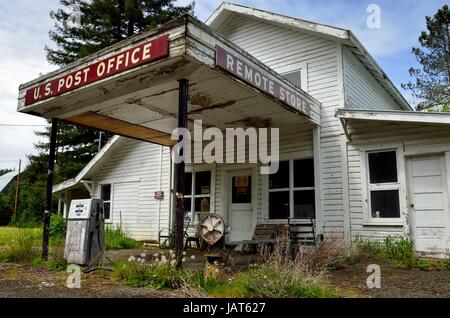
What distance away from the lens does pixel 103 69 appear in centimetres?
631

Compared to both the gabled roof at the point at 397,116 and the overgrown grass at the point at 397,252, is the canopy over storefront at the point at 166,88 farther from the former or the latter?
the overgrown grass at the point at 397,252

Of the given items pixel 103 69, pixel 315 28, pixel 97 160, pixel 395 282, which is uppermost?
pixel 315 28

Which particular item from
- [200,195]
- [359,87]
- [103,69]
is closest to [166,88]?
[103,69]

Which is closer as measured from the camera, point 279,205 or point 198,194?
point 279,205

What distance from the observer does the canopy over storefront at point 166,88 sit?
5.59 m

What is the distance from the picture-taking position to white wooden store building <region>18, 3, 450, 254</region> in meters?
6.51

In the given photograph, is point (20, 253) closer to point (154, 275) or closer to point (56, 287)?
point (56, 287)

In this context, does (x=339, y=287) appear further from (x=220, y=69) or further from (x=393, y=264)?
(x=220, y=69)

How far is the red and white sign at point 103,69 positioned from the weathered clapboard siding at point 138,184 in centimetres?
609

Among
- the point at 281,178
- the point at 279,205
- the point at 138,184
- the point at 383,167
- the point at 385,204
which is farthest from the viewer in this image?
the point at 138,184

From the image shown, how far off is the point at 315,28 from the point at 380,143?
11.5 feet

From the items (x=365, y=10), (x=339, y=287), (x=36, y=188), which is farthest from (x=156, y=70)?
(x=36, y=188)

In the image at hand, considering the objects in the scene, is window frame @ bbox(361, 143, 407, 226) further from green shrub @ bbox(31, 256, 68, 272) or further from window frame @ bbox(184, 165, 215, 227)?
green shrub @ bbox(31, 256, 68, 272)

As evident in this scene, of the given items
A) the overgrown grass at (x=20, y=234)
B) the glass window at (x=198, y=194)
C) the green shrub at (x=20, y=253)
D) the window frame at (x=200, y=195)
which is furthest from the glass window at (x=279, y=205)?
the overgrown grass at (x=20, y=234)
